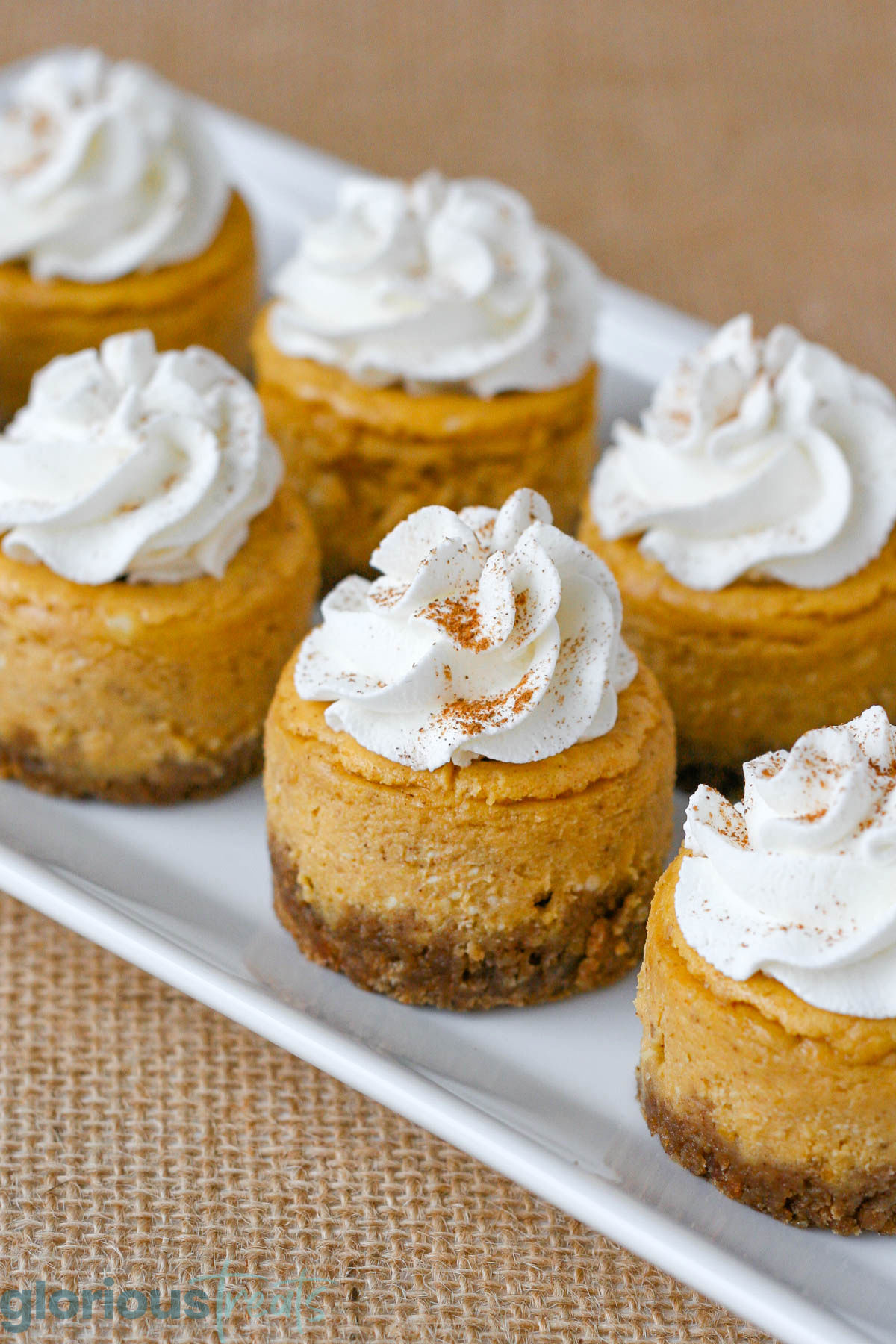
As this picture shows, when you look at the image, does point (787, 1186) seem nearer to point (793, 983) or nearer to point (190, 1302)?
point (793, 983)

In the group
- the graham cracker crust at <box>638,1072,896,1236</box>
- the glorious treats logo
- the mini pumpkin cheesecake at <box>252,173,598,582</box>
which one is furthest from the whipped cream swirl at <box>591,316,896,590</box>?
the glorious treats logo

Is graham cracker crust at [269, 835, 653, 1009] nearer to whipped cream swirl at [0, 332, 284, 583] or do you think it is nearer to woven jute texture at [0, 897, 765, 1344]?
woven jute texture at [0, 897, 765, 1344]

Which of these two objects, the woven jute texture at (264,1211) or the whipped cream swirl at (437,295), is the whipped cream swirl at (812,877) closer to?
the woven jute texture at (264,1211)

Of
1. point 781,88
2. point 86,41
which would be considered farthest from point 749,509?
point 86,41

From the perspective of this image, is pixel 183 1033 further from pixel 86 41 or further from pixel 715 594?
pixel 86 41

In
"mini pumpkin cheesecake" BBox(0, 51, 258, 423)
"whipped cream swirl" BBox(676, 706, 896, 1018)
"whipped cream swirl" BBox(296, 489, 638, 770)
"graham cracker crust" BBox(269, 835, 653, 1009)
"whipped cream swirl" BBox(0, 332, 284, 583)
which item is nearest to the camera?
"whipped cream swirl" BBox(676, 706, 896, 1018)

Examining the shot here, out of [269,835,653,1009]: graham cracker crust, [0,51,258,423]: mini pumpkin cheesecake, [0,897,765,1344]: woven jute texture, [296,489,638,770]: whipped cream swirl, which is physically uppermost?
[296,489,638,770]: whipped cream swirl
